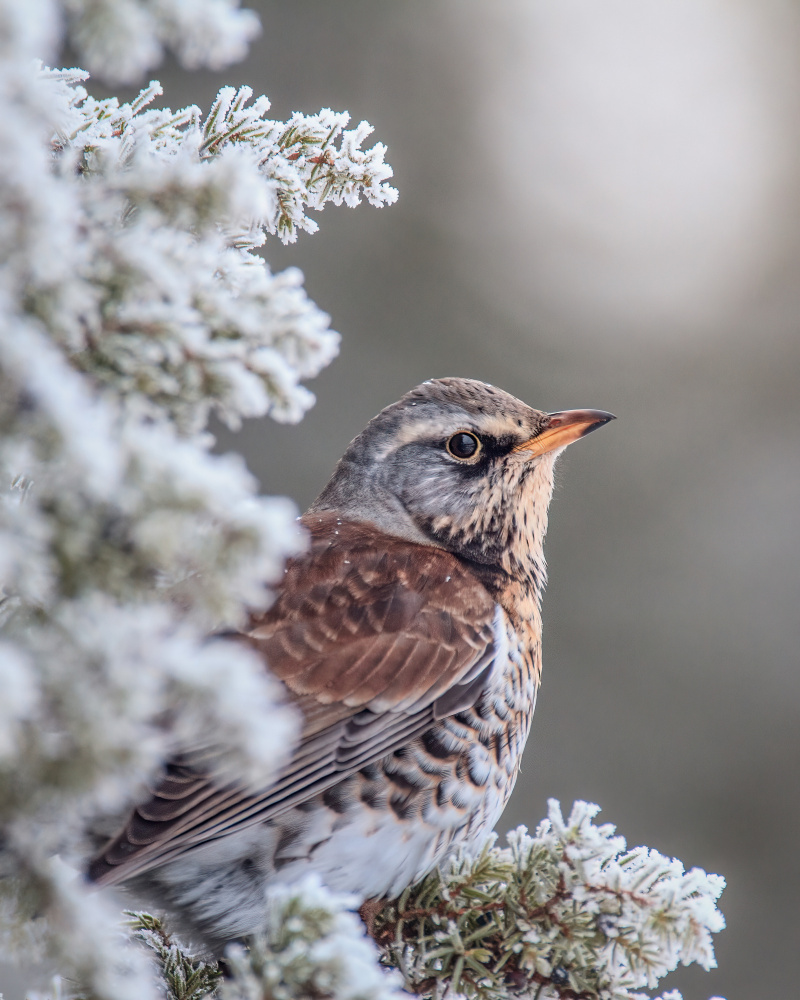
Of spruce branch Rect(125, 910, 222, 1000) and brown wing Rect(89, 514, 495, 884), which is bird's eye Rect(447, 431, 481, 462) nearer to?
brown wing Rect(89, 514, 495, 884)

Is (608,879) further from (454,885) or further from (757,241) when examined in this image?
(757,241)

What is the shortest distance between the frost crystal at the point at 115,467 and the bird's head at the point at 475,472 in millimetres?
1494

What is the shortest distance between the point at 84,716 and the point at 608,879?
40.2 inches

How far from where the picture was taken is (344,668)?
6.16 feet

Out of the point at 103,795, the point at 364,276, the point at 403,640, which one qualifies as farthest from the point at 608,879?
the point at 364,276

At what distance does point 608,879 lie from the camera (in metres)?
1.47

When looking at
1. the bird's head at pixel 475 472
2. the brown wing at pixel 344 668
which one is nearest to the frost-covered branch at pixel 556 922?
the brown wing at pixel 344 668

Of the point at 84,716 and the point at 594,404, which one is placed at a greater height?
the point at 594,404

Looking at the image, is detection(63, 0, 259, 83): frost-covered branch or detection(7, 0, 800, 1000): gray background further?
detection(7, 0, 800, 1000): gray background

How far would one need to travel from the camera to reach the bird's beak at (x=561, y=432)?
2.37 meters

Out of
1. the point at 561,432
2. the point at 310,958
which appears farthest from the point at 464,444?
the point at 310,958

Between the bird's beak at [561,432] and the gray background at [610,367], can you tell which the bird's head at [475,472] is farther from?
the gray background at [610,367]

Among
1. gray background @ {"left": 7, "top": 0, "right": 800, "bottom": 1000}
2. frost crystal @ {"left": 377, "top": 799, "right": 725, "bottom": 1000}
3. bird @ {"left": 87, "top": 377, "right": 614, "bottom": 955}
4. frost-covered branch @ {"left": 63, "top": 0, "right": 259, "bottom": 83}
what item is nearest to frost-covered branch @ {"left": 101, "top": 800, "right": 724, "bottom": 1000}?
frost crystal @ {"left": 377, "top": 799, "right": 725, "bottom": 1000}

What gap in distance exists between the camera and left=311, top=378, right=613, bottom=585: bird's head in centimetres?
238
